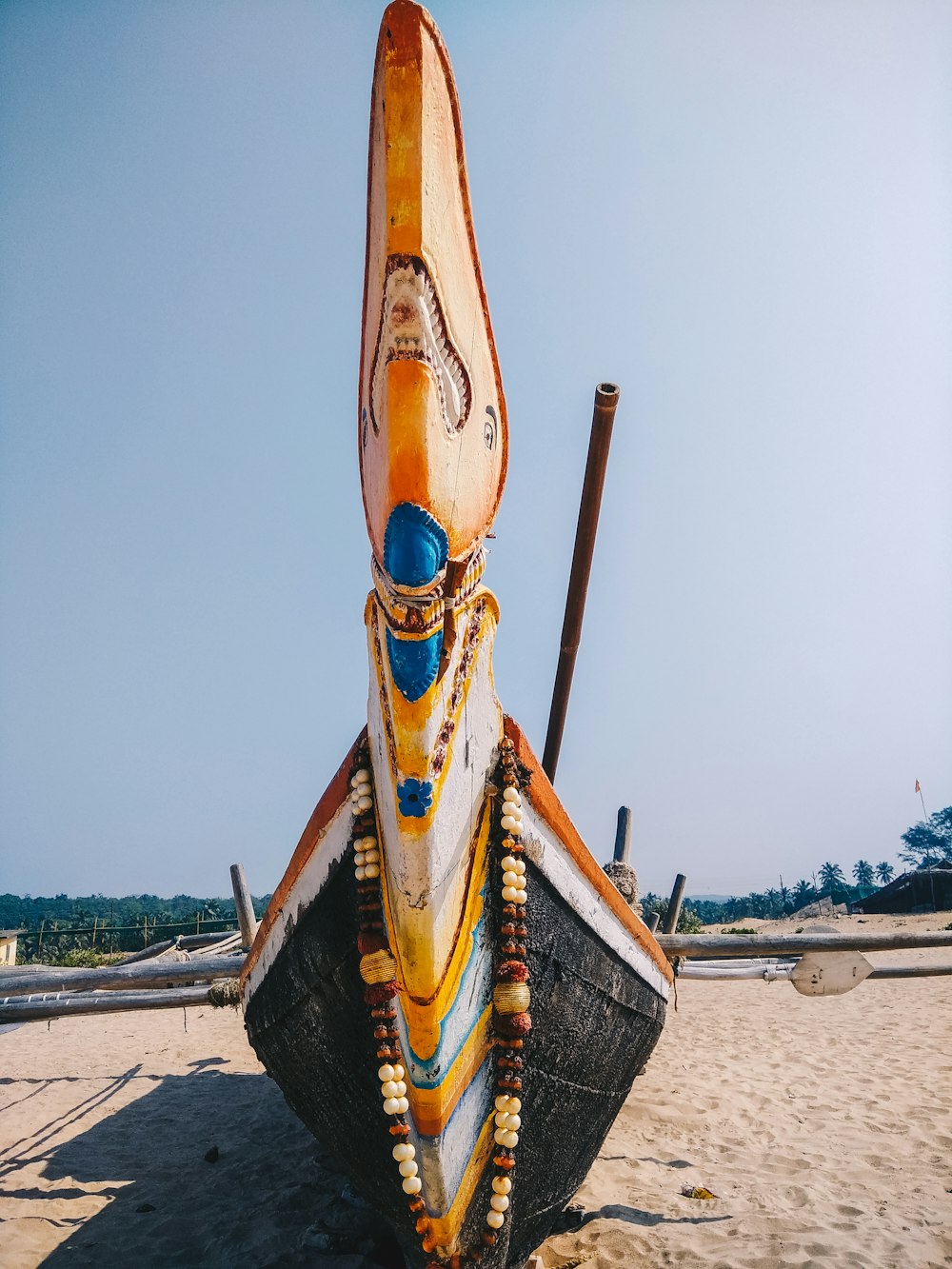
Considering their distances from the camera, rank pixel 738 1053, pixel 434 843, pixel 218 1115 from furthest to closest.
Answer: pixel 738 1053
pixel 218 1115
pixel 434 843

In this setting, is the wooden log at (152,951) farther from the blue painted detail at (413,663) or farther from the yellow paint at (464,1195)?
the blue painted detail at (413,663)

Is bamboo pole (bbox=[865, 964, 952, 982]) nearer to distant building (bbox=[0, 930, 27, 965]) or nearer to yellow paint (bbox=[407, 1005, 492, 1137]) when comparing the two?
yellow paint (bbox=[407, 1005, 492, 1137])

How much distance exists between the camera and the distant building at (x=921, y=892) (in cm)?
2586

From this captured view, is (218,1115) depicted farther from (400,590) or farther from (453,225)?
(453,225)

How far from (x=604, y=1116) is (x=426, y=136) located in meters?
3.55

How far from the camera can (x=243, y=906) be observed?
655 cm

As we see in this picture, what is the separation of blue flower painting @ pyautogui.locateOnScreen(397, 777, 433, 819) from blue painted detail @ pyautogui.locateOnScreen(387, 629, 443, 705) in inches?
8.7

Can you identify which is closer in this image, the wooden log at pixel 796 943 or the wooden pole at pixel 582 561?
the wooden pole at pixel 582 561

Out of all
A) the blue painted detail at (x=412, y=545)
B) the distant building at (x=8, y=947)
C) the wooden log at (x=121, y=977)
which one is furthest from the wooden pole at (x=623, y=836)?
the distant building at (x=8, y=947)

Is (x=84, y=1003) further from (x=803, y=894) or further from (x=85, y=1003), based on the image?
(x=803, y=894)

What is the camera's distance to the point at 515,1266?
8.48 feet

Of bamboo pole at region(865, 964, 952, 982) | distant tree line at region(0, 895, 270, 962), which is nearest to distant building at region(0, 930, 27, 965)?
distant tree line at region(0, 895, 270, 962)

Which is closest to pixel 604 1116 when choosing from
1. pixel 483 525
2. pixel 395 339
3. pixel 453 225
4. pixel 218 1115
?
pixel 483 525

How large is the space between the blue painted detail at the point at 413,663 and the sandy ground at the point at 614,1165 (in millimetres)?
2916
